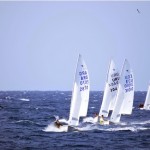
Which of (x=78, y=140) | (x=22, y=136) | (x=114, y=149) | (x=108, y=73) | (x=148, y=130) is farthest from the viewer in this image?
(x=108, y=73)

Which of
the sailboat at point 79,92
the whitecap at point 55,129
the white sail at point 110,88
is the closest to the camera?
the sailboat at point 79,92

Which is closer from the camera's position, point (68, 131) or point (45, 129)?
point (68, 131)

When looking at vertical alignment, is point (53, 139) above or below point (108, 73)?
below

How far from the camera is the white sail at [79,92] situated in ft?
164

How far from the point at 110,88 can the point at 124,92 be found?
364 cm

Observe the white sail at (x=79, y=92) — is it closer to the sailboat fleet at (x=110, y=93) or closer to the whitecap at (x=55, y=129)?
the sailboat fleet at (x=110, y=93)

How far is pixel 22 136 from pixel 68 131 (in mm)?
5211

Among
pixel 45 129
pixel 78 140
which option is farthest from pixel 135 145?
pixel 45 129

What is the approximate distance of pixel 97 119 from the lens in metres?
60.9

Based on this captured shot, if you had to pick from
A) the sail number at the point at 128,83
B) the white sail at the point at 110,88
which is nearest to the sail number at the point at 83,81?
the sail number at the point at 128,83

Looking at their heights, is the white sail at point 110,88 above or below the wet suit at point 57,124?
above

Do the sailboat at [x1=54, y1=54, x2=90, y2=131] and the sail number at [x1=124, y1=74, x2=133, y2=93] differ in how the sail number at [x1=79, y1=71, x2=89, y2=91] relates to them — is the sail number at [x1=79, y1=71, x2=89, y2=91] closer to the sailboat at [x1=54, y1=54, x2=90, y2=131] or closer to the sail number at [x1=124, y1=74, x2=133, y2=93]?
the sailboat at [x1=54, y1=54, x2=90, y2=131]

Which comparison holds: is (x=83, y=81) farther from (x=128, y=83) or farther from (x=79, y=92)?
(x=128, y=83)

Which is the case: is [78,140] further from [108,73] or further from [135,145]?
[108,73]
